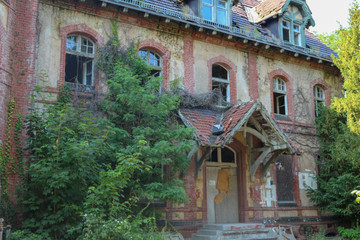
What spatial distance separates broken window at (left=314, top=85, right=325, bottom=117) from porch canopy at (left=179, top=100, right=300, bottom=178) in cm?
475

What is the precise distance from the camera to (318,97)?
740 inches

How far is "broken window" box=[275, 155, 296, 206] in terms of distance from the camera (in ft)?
53.7

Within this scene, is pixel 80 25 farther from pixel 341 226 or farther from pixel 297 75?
pixel 341 226

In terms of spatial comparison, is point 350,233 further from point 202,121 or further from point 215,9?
point 215,9

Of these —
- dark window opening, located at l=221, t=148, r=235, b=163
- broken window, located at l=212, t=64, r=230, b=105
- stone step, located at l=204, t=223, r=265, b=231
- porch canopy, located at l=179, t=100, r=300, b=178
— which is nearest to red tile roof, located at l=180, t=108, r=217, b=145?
porch canopy, located at l=179, t=100, r=300, b=178

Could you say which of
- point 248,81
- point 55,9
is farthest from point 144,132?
point 248,81

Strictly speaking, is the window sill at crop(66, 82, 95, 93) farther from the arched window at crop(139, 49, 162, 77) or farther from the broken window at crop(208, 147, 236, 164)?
the broken window at crop(208, 147, 236, 164)

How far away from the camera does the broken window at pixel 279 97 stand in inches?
687

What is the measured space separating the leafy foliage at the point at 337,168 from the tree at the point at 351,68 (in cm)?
57

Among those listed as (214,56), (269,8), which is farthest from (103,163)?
(269,8)

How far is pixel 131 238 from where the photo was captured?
9336mm

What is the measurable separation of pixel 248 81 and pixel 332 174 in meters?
5.30

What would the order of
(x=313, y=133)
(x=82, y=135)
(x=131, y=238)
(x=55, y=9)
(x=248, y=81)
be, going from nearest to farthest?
(x=131, y=238), (x=82, y=135), (x=55, y=9), (x=248, y=81), (x=313, y=133)

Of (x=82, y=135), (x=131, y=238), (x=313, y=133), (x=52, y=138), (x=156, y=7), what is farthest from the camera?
(x=313, y=133)
